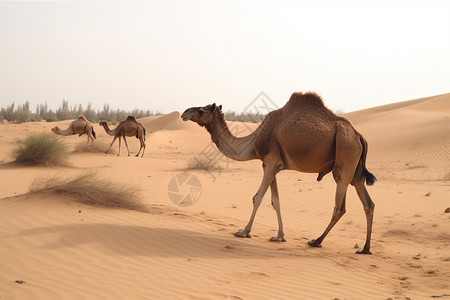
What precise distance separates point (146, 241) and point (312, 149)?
3002 millimetres

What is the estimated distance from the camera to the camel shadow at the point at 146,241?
19.9ft

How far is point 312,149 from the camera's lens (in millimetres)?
7297

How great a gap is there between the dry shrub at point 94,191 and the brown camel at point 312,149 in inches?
94.7

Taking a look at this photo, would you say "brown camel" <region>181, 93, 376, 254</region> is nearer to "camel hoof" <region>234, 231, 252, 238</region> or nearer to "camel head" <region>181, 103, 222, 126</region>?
"camel hoof" <region>234, 231, 252, 238</region>

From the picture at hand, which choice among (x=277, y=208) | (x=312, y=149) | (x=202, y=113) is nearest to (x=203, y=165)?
(x=202, y=113)

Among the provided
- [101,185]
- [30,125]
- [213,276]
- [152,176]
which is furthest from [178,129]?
[213,276]

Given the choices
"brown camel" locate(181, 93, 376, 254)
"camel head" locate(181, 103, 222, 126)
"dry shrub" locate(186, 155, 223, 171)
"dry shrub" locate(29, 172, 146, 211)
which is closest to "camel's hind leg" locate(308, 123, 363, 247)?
"brown camel" locate(181, 93, 376, 254)

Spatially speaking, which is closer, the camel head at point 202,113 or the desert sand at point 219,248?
the desert sand at point 219,248

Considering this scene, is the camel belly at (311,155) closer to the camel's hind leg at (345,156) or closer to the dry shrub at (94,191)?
the camel's hind leg at (345,156)

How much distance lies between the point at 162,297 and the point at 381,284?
283 cm

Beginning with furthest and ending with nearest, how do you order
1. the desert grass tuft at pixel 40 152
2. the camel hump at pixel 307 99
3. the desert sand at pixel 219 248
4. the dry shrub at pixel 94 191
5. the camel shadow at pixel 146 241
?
the desert grass tuft at pixel 40 152 → the dry shrub at pixel 94 191 → the camel hump at pixel 307 99 → the camel shadow at pixel 146 241 → the desert sand at pixel 219 248

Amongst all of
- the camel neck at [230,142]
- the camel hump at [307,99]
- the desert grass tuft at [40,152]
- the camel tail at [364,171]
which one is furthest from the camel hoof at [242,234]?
the desert grass tuft at [40,152]

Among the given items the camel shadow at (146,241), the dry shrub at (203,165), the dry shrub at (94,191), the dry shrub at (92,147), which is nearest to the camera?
the camel shadow at (146,241)

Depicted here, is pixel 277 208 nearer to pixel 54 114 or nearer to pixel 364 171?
pixel 364 171
